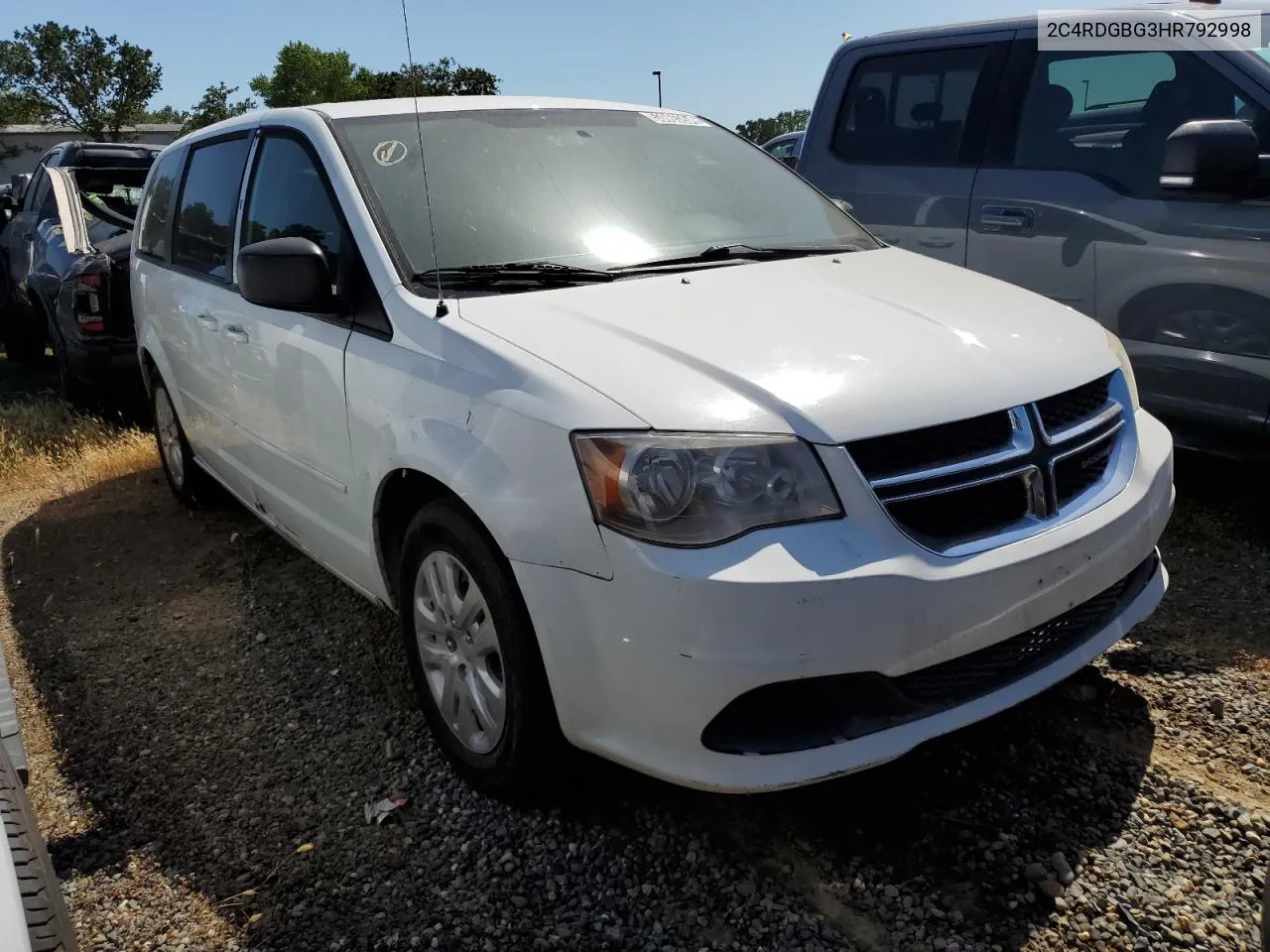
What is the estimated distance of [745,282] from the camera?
2.79 meters

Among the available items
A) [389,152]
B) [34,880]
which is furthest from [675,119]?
[34,880]

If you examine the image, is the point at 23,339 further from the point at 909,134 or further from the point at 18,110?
the point at 18,110

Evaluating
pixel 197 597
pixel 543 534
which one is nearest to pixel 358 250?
pixel 543 534

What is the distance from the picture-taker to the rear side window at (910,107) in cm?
468

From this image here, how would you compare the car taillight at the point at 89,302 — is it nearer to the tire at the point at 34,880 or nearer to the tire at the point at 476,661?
the tire at the point at 476,661

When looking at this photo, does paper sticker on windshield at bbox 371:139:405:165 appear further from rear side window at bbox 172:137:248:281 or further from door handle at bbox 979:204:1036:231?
door handle at bbox 979:204:1036:231

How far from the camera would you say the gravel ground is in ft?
7.18

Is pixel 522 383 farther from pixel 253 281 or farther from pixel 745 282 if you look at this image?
pixel 253 281

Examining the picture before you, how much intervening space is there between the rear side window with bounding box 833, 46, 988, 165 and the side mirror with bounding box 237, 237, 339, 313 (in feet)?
10.1

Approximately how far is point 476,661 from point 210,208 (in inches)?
102

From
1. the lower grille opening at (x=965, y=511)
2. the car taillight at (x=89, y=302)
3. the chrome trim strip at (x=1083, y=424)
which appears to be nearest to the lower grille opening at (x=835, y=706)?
the lower grille opening at (x=965, y=511)

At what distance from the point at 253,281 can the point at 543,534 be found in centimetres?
127

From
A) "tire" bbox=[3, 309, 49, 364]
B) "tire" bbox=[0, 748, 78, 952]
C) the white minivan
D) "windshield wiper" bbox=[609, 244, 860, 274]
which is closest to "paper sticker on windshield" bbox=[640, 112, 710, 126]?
the white minivan

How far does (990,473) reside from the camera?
221cm
